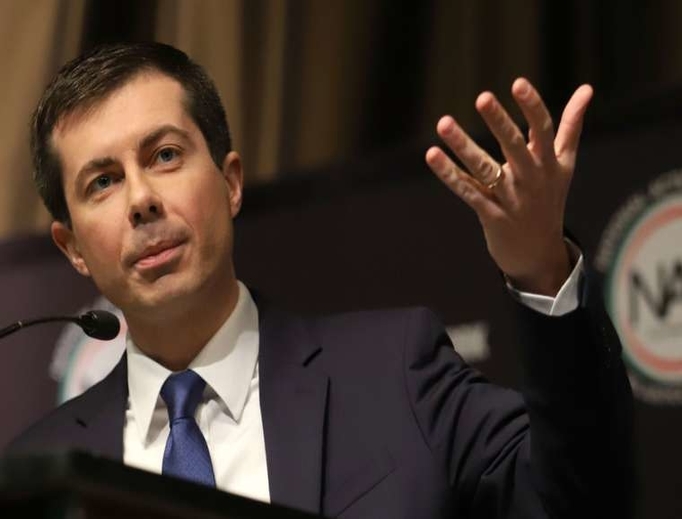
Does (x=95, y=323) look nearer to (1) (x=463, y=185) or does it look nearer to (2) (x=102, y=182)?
(2) (x=102, y=182)

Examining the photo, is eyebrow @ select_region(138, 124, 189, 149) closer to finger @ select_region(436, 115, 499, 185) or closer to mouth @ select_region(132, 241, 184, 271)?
mouth @ select_region(132, 241, 184, 271)

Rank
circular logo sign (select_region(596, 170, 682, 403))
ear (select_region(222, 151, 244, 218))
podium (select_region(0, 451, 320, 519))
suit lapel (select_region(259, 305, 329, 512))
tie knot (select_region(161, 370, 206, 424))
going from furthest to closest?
circular logo sign (select_region(596, 170, 682, 403)), ear (select_region(222, 151, 244, 218)), tie knot (select_region(161, 370, 206, 424)), suit lapel (select_region(259, 305, 329, 512)), podium (select_region(0, 451, 320, 519))

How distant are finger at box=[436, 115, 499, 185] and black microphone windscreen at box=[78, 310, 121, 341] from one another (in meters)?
0.64

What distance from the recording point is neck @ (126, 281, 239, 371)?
2256 mm

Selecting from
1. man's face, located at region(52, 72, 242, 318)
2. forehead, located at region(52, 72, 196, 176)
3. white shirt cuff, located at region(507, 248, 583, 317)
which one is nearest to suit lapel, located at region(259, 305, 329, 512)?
man's face, located at region(52, 72, 242, 318)

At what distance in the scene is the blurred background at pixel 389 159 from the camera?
2816 mm

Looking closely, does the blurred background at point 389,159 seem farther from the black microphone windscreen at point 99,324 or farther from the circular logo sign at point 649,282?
the black microphone windscreen at point 99,324

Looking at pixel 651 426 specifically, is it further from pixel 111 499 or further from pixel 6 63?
pixel 6 63

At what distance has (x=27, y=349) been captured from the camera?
3928mm

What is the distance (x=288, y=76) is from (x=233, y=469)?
254cm

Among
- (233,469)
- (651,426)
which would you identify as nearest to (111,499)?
(233,469)

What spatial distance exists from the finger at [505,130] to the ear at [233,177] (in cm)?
Answer: 85

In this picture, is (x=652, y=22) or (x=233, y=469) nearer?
(x=233, y=469)

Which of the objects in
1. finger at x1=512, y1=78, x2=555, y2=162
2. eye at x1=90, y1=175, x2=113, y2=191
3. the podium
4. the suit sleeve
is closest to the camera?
the podium
